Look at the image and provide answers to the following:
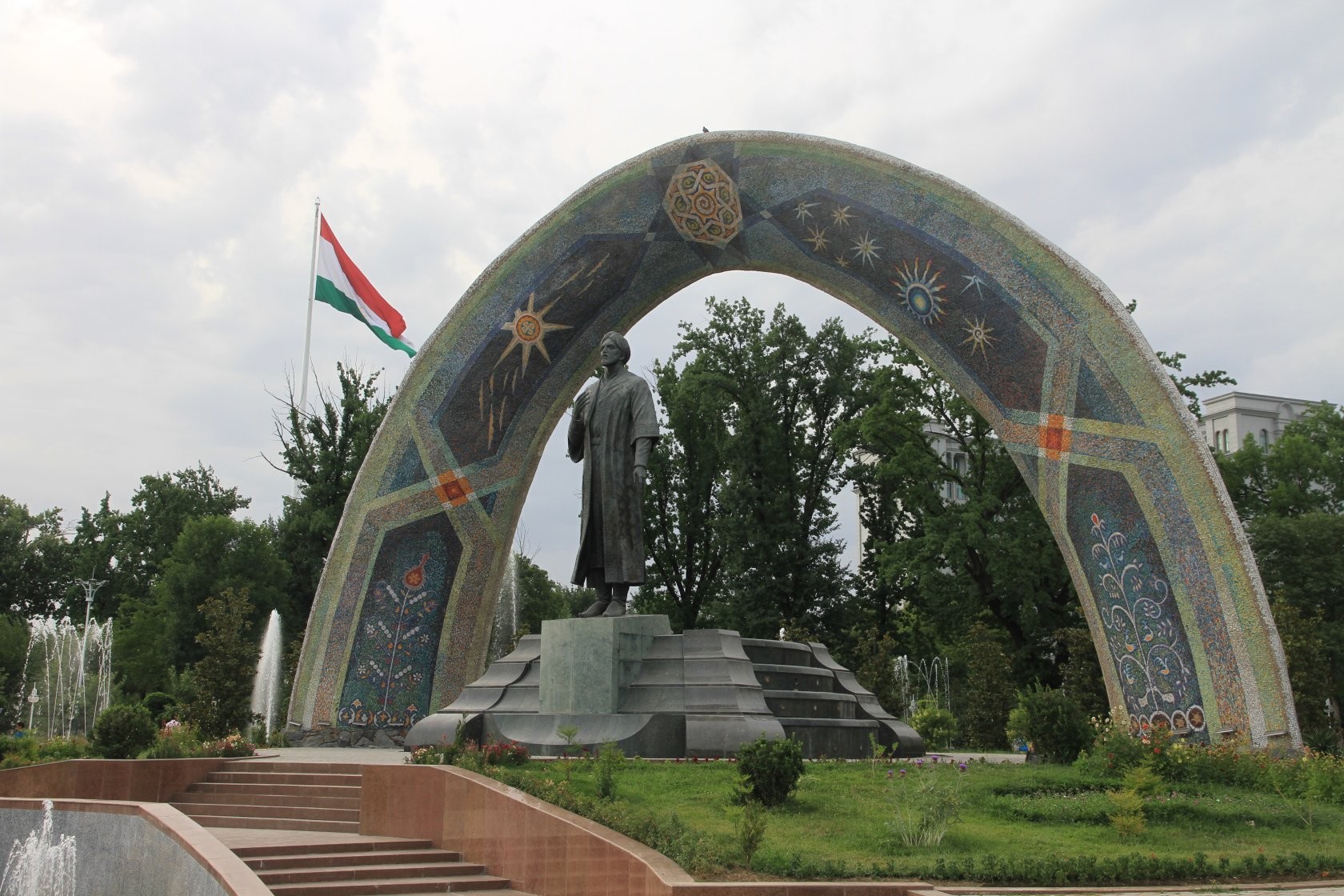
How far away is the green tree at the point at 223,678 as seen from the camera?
15.0 m

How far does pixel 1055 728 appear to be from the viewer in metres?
11.2

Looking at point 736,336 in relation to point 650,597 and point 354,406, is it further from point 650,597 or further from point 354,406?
point 354,406

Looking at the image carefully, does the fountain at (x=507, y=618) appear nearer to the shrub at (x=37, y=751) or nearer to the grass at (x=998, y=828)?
the shrub at (x=37, y=751)

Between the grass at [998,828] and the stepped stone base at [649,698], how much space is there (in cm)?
92

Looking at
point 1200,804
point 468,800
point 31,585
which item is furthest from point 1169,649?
point 31,585

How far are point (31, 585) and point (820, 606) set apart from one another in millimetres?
27097

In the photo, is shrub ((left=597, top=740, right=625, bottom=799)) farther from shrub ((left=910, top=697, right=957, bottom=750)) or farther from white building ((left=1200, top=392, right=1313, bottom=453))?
white building ((left=1200, top=392, right=1313, bottom=453))

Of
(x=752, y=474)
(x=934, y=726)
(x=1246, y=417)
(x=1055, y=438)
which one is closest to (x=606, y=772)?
(x=1055, y=438)

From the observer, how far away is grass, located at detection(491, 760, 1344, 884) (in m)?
5.90

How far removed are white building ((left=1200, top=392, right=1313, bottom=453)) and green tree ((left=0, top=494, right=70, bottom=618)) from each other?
1477 inches

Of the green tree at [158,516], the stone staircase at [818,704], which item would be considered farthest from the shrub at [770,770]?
the green tree at [158,516]

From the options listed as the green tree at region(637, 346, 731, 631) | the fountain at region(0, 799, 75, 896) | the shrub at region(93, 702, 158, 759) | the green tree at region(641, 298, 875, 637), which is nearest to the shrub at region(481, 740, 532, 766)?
the fountain at region(0, 799, 75, 896)

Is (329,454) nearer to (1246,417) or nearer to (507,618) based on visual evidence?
(507,618)

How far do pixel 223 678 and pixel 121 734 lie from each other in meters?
4.45
